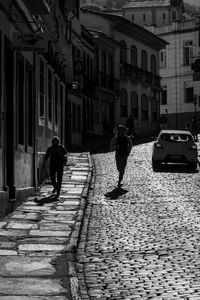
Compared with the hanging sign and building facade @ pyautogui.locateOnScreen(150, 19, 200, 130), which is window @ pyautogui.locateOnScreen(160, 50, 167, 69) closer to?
building facade @ pyautogui.locateOnScreen(150, 19, 200, 130)

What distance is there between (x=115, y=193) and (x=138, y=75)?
37291 millimetres

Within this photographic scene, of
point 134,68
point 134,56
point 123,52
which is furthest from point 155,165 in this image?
point 134,56

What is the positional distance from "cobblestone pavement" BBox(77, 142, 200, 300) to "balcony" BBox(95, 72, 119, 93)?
2559 cm

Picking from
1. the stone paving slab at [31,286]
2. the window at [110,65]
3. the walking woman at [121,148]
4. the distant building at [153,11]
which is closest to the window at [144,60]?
the window at [110,65]

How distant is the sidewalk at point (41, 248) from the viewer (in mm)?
6965

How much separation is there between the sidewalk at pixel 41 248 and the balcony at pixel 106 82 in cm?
2855

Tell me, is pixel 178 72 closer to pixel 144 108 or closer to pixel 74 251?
pixel 144 108

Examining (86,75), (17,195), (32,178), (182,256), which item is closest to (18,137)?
(17,195)

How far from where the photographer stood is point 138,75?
176 feet

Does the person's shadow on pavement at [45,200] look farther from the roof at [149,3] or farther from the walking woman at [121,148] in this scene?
the roof at [149,3]

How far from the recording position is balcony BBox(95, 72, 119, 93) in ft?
146

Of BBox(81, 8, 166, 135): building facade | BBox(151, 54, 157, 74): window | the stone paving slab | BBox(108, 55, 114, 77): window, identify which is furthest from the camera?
BBox(151, 54, 157, 74): window

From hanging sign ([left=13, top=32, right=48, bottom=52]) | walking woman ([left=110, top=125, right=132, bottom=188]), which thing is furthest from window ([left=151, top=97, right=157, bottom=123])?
hanging sign ([left=13, top=32, right=48, bottom=52])

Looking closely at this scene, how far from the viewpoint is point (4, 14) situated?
1266 cm
